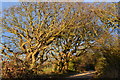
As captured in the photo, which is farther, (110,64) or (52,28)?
(52,28)

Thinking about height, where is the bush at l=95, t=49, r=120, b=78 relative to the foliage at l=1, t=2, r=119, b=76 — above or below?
below

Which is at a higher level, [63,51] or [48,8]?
[48,8]

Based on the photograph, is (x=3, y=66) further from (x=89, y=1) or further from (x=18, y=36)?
(x=89, y=1)

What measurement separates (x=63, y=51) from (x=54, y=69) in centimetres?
141

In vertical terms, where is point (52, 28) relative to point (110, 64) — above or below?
above

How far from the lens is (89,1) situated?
325 inches

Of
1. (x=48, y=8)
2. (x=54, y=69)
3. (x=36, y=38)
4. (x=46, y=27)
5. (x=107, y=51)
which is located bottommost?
(x=54, y=69)

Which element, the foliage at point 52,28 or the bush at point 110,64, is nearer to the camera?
the bush at point 110,64

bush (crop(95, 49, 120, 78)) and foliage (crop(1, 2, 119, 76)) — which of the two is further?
foliage (crop(1, 2, 119, 76))

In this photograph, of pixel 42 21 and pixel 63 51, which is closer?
pixel 42 21

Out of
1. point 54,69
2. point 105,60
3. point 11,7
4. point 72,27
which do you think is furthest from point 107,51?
point 11,7

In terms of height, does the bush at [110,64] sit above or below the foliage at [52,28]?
below

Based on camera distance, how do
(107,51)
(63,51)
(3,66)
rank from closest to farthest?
(3,66) < (107,51) < (63,51)

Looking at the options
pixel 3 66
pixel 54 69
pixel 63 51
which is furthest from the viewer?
pixel 63 51
